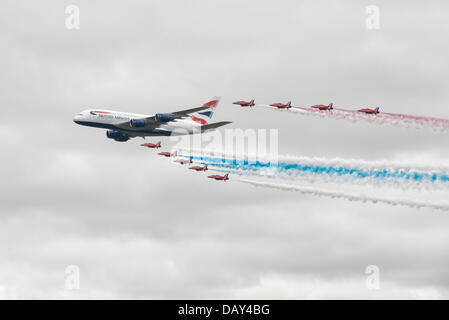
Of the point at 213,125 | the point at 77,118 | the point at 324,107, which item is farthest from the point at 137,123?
the point at 324,107

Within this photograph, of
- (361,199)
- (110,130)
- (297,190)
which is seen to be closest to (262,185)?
(297,190)

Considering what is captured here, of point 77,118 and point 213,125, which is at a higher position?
point 77,118

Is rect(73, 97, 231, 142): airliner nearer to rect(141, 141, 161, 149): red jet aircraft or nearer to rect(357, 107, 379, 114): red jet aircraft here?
rect(141, 141, 161, 149): red jet aircraft

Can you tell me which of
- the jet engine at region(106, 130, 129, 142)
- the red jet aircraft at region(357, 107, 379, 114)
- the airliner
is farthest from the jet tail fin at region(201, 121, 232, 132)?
the red jet aircraft at region(357, 107, 379, 114)

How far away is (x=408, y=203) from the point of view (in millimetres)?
115875

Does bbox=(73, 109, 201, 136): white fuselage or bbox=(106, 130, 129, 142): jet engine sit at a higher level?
bbox=(73, 109, 201, 136): white fuselage

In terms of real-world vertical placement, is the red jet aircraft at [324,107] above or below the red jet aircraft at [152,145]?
above

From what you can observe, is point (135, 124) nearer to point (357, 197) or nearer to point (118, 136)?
point (118, 136)

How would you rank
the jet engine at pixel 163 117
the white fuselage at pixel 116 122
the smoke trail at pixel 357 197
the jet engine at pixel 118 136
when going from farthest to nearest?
1. the jet engine at pixel 118 136
2. the white fuselage at pixel 116 122
3. the jet engine at pixel 163 117
4. the smoke trail at pixel 357 197

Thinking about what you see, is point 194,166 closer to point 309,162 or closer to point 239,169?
point 239,169

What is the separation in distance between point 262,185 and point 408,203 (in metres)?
26.1

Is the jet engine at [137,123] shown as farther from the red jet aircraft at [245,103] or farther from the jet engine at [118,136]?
the red jet aircraft at [245,103]

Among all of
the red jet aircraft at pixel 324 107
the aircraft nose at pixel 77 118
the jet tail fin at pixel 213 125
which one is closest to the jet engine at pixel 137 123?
the aircraft nose at pixel 77 118

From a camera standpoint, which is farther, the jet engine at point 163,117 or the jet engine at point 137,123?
the jet engine at point 137,123
